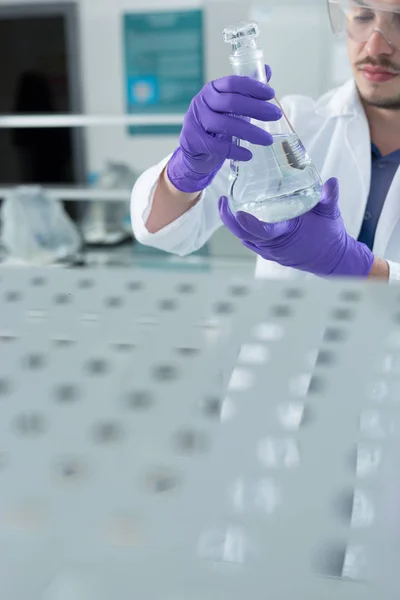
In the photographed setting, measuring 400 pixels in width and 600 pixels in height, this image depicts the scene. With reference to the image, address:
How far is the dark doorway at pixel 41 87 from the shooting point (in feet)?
15.4

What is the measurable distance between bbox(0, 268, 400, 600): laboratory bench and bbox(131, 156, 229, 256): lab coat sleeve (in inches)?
31.6

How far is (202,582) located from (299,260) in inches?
36.8

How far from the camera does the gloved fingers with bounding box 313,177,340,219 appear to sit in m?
1.12

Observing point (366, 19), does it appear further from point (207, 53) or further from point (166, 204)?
point (207, 53)

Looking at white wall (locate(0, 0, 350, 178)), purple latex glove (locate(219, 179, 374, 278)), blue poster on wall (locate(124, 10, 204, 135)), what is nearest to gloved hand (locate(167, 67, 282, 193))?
purple latex glove (locate(219, 179, 374, 278))

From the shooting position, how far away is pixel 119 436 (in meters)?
0.35

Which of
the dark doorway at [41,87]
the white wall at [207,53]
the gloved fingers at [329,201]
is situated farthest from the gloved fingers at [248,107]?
the dark doorway at [41,87]

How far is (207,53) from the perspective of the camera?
4.32 metres

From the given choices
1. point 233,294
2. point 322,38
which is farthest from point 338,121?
point 322,38

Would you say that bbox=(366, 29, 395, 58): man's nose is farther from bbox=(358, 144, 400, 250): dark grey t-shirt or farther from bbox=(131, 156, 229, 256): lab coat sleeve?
bbox=(131, 156, 229, 256): lab coat sleeve

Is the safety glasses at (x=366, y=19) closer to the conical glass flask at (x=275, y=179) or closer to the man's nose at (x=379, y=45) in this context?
the man's nose at (x=379, y=45)

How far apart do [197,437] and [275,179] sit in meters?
0.77

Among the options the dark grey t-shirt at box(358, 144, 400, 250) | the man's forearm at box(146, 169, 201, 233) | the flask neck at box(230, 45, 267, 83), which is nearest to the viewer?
the flask neck at box(230, 45, 267, 83)

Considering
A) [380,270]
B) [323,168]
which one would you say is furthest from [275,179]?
[323,168]
